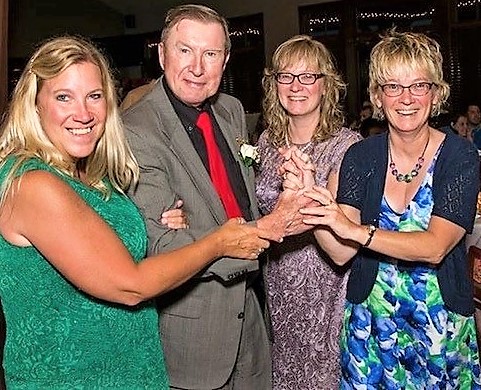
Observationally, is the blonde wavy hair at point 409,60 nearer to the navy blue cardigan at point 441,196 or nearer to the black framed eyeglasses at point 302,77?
the navy blue cardigan at point 441,196

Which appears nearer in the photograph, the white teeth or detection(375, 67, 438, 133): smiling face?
the white teeth

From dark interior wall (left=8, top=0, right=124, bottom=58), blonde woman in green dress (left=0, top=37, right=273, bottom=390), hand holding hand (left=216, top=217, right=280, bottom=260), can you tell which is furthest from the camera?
dark interior wall (left=8, top=0, right=124, bottom=58)

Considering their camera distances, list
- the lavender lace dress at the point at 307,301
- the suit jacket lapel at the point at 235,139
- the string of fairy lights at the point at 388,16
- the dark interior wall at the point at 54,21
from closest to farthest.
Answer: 1. the suit jacket lapel at the point at 235,139
2. the lavender lace dress at the point at 307,301
3. the string of fairy lights at the point at 388,16
4. the dark interior wall at the point at 54,21

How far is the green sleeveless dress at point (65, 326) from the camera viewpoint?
179cm

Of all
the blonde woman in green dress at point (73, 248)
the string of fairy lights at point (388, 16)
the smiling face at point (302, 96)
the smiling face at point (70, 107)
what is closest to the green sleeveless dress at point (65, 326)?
the blonde woman in green dress at point (73, 248)

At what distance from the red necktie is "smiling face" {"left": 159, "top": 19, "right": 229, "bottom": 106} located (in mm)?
90

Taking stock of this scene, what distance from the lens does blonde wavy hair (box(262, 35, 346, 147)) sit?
Answer: 9.57 feet

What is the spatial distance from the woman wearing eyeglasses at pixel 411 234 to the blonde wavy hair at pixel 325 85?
50cm

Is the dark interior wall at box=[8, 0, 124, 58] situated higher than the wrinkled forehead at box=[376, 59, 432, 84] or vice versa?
the dark interior wall at box=[8, 0, 124, 58]

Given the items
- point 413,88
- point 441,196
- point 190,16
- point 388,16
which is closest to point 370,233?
point 441,196

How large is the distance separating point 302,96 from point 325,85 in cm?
11

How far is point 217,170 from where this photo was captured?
2.41 meters

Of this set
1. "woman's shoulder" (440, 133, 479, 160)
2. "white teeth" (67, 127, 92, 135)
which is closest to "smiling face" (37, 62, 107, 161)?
"white teeth" (67, 127, 92, 135)

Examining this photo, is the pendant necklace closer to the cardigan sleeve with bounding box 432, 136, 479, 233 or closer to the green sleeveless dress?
the cardigan sleeve with bounding box 432, 136, 479, 233
